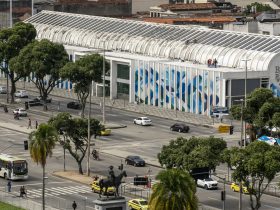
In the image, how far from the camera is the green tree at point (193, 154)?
386 feet

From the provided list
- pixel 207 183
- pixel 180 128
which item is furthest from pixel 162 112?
pixel 207 183

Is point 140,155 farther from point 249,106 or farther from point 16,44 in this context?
point 16,44

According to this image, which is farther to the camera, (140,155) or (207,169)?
(140,155)

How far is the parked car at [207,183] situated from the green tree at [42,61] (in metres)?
61.6

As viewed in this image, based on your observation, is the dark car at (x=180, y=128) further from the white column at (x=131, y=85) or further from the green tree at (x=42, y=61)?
the white column at (x=131, y=85)

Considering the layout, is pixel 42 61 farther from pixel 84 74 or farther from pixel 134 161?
pixel 134 161

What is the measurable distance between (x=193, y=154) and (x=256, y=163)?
902 centimetres

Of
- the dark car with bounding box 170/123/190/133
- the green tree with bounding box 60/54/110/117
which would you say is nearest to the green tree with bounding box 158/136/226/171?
the dark car with bounding box 170/123/190/133

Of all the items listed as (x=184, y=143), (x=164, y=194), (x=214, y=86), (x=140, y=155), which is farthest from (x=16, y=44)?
(x=164, y=194)

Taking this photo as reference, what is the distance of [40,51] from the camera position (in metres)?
189

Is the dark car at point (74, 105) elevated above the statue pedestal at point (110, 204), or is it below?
above

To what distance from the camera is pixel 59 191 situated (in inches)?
5025

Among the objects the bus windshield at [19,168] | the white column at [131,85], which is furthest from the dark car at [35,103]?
the bus windshield at [19,168]

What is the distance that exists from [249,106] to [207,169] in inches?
988
